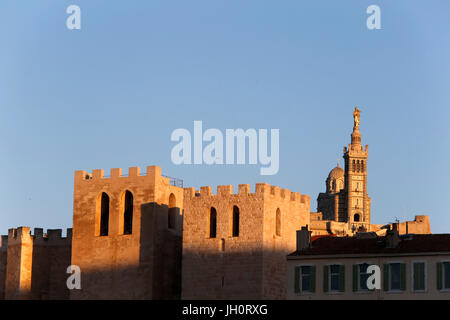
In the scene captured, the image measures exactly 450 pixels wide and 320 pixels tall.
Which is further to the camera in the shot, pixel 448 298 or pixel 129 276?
pixel 129 276

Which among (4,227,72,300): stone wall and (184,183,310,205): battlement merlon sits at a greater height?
(184,183,310,205): battlement merlon

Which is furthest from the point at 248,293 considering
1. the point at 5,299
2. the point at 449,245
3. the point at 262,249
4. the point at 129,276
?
the point at 5,299

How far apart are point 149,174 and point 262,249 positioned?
466 inches

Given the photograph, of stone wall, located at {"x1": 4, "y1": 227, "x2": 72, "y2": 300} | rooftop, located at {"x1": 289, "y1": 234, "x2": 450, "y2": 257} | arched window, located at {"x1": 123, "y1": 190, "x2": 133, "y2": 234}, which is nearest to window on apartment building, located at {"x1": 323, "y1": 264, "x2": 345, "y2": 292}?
rooftop, located at {"x1": 289, "y1": 234, "x2": 450, "y2": 257}

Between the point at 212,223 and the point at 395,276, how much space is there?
20.3 meters

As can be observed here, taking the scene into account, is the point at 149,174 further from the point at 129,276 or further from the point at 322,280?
the point at 322,280

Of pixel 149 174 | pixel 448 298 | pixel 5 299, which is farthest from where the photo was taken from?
pixel 5 299

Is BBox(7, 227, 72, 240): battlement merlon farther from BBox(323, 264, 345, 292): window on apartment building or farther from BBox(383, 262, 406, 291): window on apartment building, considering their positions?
BBox(383, 262, 406, 291): window on apartment building

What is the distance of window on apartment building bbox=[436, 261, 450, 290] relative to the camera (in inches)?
3189

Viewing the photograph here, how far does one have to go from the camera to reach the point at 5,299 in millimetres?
114500

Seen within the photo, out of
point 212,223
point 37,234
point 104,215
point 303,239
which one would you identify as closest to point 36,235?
point 37,234

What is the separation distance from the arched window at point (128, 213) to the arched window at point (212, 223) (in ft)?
22.0

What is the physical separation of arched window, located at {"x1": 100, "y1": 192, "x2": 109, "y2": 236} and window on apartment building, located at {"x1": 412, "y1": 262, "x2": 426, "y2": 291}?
99.3ft

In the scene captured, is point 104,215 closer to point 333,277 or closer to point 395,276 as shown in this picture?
point 333,277
